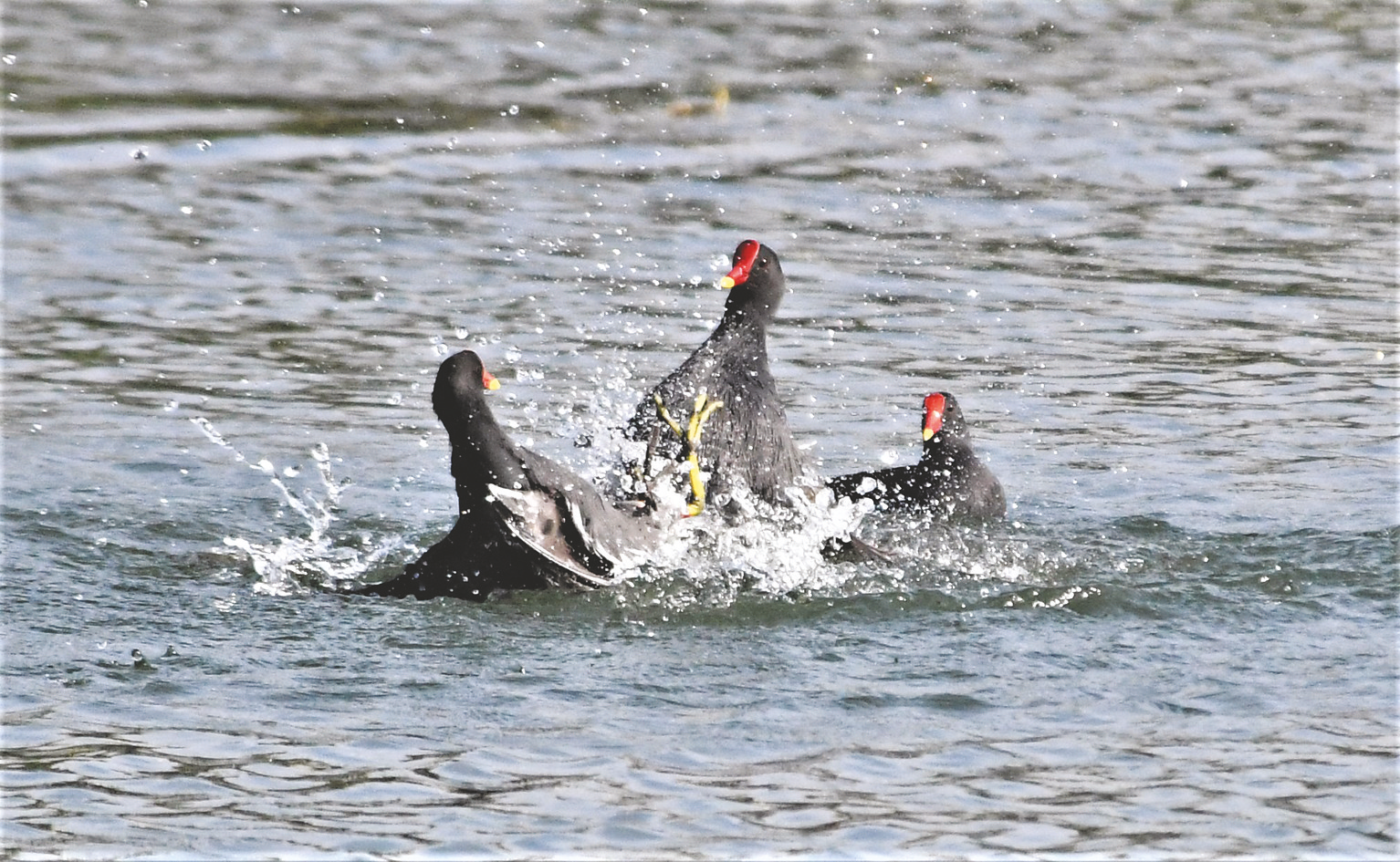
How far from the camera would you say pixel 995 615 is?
19.5 feet

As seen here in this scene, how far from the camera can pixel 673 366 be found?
879 cm

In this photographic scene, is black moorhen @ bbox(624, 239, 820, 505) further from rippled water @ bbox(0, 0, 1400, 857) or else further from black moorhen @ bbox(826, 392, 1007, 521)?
black moorhen @ bbox(826, 392, 1007, 521)

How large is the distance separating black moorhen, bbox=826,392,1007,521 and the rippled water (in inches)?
5.2

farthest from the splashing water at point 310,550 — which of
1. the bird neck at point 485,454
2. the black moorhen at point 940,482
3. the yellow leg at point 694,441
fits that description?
the black moorhen at point 940,482

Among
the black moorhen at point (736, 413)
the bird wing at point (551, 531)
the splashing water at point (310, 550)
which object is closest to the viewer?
the bird wing at point (551, 531)

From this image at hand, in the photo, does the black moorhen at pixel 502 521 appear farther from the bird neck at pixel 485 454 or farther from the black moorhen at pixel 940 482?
the black moorhen at pixel 940 482

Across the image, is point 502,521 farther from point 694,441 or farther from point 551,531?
point 694,441

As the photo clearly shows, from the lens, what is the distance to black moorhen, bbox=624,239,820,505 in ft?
21.8

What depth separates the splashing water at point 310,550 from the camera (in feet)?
21.2

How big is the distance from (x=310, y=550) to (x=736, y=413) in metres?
1.46

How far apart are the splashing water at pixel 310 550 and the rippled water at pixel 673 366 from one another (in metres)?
0.03

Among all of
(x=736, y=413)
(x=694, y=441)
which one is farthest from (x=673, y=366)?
(x=694, y=441)

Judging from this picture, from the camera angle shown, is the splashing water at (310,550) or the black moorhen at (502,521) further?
the splashing water at (310,550)

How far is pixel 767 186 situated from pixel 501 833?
298 inches
